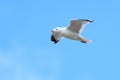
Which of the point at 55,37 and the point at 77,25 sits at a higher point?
the point at 55,37

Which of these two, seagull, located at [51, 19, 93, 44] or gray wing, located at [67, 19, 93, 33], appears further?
gray wing, located at [67, 19, 93, 33]

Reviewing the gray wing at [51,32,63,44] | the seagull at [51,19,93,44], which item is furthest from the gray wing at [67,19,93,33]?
the gray wing at [51,32,63,44]

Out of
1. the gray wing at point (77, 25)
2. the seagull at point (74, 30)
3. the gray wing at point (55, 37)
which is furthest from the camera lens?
the gray wing at point (55, 37)

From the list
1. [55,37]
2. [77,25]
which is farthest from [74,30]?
[55,37]

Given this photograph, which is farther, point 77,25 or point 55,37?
point 55,37

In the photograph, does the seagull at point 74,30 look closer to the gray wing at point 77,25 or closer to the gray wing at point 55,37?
the gray wing at point 77,25

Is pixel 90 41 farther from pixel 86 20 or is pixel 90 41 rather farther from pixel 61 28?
pixel 61 28

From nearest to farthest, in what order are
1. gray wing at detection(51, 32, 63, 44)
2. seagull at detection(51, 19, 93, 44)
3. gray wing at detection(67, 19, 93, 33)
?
seagull at detection(51, 19, 93, 44), gray wing at detection(67, 19, 93, 33), gray wing at detection(51, 32, 63, 44)

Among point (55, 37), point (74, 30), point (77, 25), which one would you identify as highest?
point (55, 37)

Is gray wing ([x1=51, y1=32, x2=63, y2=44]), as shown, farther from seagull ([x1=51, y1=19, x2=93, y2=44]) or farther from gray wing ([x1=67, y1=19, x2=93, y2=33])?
gray wing ([x1=67, y1=19, x2=93, y2=33])

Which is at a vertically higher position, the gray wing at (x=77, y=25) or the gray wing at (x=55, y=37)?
the gray wing at (x=55, y=37)

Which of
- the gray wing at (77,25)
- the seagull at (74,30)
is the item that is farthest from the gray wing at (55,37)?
the gray wing at (77,25)

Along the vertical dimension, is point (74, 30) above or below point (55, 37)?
below

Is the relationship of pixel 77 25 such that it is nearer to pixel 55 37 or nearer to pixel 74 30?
pixel 74 30
